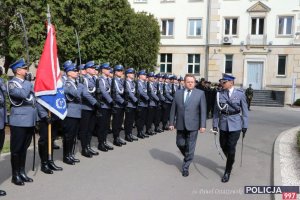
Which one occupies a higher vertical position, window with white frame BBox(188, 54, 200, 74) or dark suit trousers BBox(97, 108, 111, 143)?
window with white frame BBox(188, 54, 200, 74)

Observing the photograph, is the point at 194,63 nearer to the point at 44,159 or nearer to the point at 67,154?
the point at 67,154

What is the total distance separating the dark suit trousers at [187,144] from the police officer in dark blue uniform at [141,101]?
3883mm

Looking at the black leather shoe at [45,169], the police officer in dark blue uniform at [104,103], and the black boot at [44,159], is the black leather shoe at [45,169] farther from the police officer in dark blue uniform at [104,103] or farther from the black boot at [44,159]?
the police officer in dark blue uniform at [104,103]

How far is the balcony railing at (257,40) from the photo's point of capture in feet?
107

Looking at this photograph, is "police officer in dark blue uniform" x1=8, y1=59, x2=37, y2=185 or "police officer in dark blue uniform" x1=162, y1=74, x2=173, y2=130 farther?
"police officer in dark blue uniform" x1=162, y1=74, x2=173, y2=130

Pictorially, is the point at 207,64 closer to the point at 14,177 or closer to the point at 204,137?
the point at 204,137

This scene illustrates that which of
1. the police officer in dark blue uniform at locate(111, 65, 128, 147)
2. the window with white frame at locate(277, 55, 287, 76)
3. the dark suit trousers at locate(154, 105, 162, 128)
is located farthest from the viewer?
the window with white frame at locate(277, 55, 287, 76)

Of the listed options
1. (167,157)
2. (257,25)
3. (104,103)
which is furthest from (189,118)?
(257,25)

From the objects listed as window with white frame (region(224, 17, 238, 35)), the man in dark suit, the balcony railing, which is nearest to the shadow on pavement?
the man in dark suit

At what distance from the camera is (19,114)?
6.18 metres

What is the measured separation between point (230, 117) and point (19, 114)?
11.9ft

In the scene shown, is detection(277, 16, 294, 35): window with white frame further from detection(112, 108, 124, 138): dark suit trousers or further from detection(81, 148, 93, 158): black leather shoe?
detection(81, 148, 93, 158): black leather shoe

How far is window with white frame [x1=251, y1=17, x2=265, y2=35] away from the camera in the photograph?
33.0 metres

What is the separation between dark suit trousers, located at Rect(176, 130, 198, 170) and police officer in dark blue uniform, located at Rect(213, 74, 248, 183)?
0.53 meters
